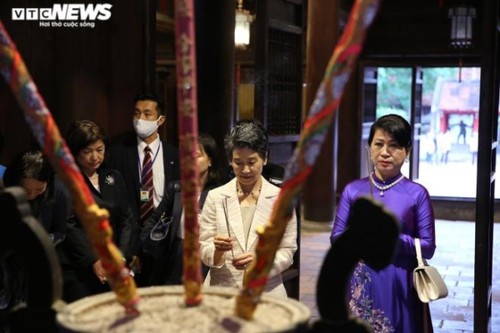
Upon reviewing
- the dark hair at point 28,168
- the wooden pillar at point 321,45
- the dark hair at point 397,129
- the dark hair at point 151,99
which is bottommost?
the dark hair at point 28,168

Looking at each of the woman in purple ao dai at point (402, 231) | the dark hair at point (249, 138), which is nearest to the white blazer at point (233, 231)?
the dark hair at point (249, 138)

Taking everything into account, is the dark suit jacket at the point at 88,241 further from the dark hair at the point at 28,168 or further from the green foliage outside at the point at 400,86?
the green foliage outside at the point at 400,86

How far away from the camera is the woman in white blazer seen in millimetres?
3562

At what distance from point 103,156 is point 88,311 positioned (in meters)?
3.02

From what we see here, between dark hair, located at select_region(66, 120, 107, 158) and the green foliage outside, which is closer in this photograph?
dark hair, located at select_region(66, 120, 107, 158)

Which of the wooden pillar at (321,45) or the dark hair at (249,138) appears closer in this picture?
the dark hair at (249,138)

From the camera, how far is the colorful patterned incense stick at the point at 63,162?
1633 millimetres

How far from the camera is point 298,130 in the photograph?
6312 millimetres

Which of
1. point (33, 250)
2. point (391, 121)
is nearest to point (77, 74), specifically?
point (391, 121)

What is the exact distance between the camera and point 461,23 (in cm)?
1069

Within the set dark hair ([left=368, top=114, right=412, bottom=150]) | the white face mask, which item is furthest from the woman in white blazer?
the white face mask

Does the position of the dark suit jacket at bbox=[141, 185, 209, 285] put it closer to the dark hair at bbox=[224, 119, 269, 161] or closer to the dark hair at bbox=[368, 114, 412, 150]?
the dark hair at bbox=[224, 119, 269, 161]

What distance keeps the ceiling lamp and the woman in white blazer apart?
659cm

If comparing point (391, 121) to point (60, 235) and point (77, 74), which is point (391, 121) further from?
point (77, 74)
